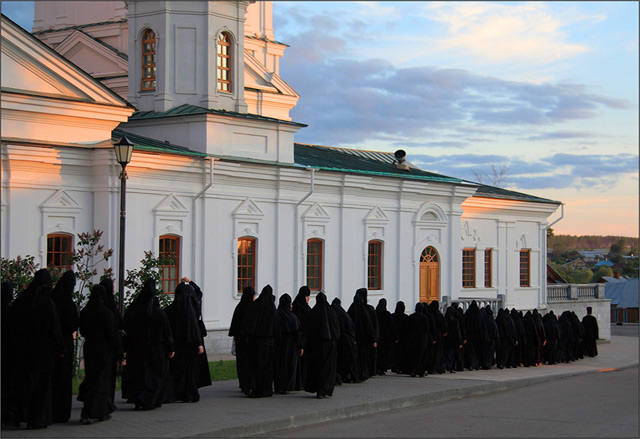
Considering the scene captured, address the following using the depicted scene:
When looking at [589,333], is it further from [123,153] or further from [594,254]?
[594,254]

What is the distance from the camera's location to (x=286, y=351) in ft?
52.0

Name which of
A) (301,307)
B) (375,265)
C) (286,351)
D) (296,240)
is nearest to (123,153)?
(301,307)

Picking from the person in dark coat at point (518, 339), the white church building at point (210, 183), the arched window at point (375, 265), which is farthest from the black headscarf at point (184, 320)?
the arched window at point (375, 265)

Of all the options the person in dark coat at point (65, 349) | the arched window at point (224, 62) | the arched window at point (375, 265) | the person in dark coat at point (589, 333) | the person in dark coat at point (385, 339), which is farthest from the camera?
the arched window at point (375, 265)

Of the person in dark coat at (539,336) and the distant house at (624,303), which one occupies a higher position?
the person in dark coat at (539,336)

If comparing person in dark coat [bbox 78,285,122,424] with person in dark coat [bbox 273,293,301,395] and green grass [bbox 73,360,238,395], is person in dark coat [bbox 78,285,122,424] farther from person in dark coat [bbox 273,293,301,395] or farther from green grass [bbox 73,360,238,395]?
person in dark coat [bbox 273,293,301,395]

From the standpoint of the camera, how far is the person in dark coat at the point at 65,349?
12000mm

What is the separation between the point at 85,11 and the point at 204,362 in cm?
2237

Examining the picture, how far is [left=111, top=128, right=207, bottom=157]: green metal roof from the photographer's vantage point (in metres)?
22.6

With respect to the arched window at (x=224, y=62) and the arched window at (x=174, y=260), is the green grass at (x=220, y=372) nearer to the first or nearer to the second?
the arched window at (x=174, y=260)

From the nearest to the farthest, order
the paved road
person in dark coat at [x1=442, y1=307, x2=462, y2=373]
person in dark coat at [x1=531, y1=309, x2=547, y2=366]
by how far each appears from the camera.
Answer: the paved road, person in dark coat at [x1=442, y1=307, x2=462, y2=373], person in dark coat at [x1=531, y1=309, x2=547, y2=366]

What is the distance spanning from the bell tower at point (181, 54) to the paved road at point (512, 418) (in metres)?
12.5

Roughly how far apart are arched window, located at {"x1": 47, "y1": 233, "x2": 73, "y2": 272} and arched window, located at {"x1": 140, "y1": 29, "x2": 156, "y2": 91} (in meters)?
6.46

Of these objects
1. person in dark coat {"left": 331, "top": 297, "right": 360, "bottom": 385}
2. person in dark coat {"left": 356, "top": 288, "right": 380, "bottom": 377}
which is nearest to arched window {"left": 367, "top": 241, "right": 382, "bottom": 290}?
person in dark coat {"left": 356, "top": 288, "right": 380, "bottom": 377}
